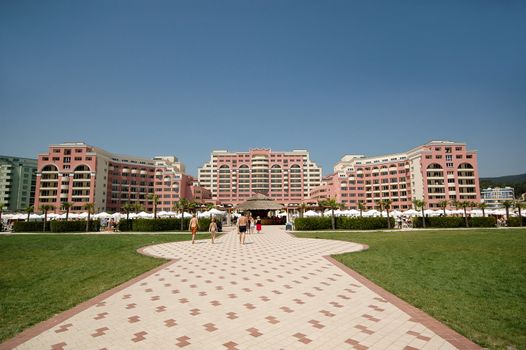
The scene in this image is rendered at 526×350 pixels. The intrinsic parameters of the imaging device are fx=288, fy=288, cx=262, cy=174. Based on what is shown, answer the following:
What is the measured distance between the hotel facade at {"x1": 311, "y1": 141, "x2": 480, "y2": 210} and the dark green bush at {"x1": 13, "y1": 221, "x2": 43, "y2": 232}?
2332 inches

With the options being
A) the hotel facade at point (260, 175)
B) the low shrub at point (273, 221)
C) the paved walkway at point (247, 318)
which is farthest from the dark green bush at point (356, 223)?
the hotel facade at point (260, 175)

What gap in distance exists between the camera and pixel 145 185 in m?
108

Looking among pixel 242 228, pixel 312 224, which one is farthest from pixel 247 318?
pixel 312 224

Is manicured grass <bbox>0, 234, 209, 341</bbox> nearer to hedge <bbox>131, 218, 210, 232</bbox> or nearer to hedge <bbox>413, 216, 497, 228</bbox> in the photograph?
hedge <bbox>131, 218, 210, 232</bbox>

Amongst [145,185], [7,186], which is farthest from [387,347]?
[7,186]

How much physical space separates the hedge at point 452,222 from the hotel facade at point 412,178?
3120 cm

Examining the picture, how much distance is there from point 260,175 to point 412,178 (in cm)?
6197

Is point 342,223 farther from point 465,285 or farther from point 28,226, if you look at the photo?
point 28,226

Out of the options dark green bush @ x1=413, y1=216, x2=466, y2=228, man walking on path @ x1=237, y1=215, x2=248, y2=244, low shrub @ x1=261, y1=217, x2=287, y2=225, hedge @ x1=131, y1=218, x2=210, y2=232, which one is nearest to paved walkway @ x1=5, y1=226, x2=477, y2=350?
man walking on path @ x1=237, y1=215, x2=248, y2=244

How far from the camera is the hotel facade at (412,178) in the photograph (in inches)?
3376

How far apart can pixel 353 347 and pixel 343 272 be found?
615cm

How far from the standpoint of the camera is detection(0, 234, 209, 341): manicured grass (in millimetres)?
6508

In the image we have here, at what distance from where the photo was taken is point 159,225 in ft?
116

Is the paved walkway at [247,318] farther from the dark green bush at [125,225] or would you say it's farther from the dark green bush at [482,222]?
the dark green bush at [482,222]
